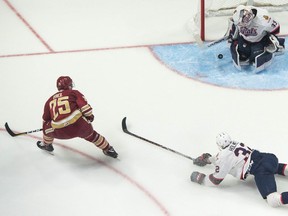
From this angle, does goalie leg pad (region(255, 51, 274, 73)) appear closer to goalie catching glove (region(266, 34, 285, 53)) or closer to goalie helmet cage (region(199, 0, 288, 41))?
goalie catching glove (region(266, 34, 285, 53))

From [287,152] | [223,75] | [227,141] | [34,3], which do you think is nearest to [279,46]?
[223,75]

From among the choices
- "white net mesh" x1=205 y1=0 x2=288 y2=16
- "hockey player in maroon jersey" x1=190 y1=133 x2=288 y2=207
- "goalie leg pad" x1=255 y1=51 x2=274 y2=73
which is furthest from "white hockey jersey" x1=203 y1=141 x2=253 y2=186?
"white net mesh" x1=205 y1=0 x2=288 y2=16

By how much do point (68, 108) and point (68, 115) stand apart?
0.04m

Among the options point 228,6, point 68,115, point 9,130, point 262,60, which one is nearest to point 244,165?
point 68,115

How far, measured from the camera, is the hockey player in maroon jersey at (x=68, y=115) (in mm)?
2836

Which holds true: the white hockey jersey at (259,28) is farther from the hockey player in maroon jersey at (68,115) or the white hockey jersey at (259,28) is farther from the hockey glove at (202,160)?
the hockey player in maroon jersey at (68,115)

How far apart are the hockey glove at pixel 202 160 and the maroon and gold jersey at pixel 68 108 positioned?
2.22ft

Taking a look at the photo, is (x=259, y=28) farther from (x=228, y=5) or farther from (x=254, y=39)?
(x=228, y=5)

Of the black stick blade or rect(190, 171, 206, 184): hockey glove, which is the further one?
the black stick blade

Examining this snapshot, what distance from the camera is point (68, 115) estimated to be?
2.83 m

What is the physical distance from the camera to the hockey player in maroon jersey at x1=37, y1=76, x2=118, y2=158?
2.84 metres

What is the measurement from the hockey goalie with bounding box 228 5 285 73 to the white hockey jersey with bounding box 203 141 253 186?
1.28 meters

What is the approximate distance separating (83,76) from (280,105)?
4.93 feet

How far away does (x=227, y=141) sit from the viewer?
2670 millimetres
